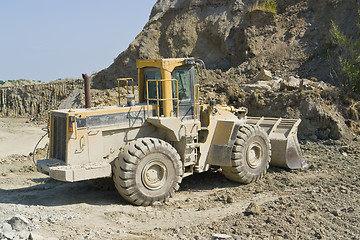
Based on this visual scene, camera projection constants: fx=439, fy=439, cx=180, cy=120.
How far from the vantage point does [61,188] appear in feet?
30.1

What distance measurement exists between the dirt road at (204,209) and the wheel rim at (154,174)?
1.31 ft

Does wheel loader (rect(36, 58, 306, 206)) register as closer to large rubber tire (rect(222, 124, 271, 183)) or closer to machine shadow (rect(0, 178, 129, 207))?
large rubber tire (rect(222, 124, 271, 183))

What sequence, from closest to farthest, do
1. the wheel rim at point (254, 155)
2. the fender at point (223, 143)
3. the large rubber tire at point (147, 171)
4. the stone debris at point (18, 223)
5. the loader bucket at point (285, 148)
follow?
1. the stone debris at point (18, 223)
2. the large rubber tire at point (147, 171)
3. the fender at point (223, 143)
4. the wheel rim at point (254, 155)
5. the loader bucket at point (285, 148)

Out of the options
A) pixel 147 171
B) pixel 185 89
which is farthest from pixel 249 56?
pixel 147 171

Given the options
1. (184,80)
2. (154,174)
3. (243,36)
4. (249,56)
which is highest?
(243,36)

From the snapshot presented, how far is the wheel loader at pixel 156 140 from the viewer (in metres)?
7.56

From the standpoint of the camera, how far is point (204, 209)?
25.0 feet

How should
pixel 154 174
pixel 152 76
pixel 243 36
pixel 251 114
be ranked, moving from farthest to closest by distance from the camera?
pixel 243 36 < pixel 251 114 < pixel 152 76 < pixel 154 174

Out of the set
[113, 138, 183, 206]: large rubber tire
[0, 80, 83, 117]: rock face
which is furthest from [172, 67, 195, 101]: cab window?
[0, 80, 83, 117]: rock face

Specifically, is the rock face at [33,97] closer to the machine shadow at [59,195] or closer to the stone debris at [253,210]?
the machine shadow at [59,195]

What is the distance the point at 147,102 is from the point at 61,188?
2725 mm

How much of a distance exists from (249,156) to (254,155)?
0.22m

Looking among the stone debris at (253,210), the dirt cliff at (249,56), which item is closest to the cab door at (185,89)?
the stone debris at (253,210)

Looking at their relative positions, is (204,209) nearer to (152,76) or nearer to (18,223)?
(152,76)
